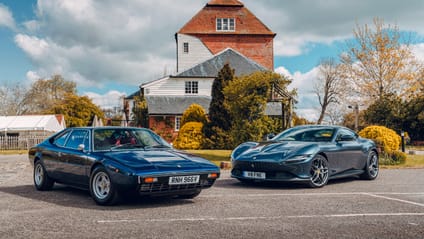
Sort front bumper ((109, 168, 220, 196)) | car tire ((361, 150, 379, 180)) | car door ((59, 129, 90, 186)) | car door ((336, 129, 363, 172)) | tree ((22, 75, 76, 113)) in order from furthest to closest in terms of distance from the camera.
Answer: tree ((22, 75, 76, 113)) < car tire ((361, 150, 379, 180)) < car door ((336, 129, 363, 172)) < car door ((59, 129, 90, 186)) < front bumper ((109, 168, 220, 196))

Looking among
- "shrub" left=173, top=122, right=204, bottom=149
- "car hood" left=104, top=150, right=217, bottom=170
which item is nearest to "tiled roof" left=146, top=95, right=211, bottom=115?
"shrub" left=173, top=122, right=204, bottom=149

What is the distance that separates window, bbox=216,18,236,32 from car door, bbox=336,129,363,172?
44514 mm

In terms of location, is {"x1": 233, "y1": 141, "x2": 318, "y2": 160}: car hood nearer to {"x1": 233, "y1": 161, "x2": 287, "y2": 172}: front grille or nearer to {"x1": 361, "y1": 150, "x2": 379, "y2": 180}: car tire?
{"x1": 233, "y1": 161, "x2": 287, "y2": 172}: front grille

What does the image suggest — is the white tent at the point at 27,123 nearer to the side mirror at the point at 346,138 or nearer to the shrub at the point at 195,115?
the shrub at the point at 195,115

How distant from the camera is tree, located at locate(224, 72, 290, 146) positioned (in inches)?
732

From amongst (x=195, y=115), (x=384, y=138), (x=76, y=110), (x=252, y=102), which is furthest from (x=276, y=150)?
(x=76, y=110)

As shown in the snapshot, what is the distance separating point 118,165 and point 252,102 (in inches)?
481

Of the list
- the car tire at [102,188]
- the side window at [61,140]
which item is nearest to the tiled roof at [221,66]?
the side window at [61,140]

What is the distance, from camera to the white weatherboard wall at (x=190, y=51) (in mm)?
53812

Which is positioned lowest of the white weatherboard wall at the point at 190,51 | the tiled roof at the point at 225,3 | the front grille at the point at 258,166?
the front grille at the point at 258,166

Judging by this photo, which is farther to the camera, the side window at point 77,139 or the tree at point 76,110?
the tree at point 76,110

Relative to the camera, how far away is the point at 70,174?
26.9 feet

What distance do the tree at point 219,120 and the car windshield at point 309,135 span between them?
18.6m

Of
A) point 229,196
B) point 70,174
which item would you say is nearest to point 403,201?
point 229,196
